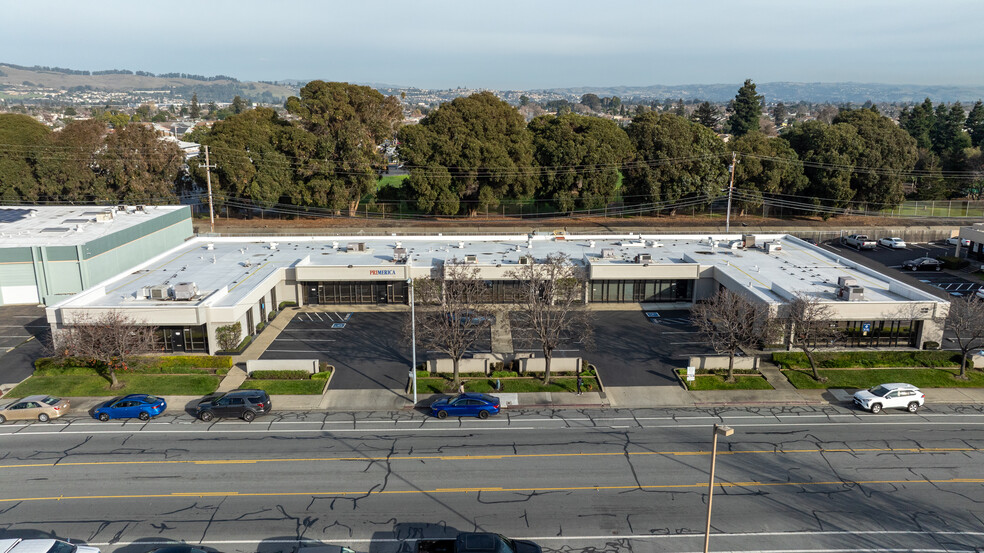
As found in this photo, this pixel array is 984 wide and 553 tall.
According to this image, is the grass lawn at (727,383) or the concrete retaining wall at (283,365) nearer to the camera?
the grass lawn at (727,383)

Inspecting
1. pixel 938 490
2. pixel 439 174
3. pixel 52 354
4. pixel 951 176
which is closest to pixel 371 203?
pixel 439 174

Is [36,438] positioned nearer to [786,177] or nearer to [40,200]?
[40,200]

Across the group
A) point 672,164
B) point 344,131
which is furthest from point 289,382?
point 672,164

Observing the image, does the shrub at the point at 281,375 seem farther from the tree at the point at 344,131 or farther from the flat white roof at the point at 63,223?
the tree at the point at 344,131

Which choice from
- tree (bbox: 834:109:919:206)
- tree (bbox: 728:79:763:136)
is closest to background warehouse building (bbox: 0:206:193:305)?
tree (bbox: 834:109:919:206)

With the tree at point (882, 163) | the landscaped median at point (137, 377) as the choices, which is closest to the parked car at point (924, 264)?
the tree at point (882, 163)

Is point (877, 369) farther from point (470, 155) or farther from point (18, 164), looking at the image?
point (18, 164)

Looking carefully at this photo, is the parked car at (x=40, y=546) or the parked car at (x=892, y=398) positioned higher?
the parked car at (x=40, y=546)
